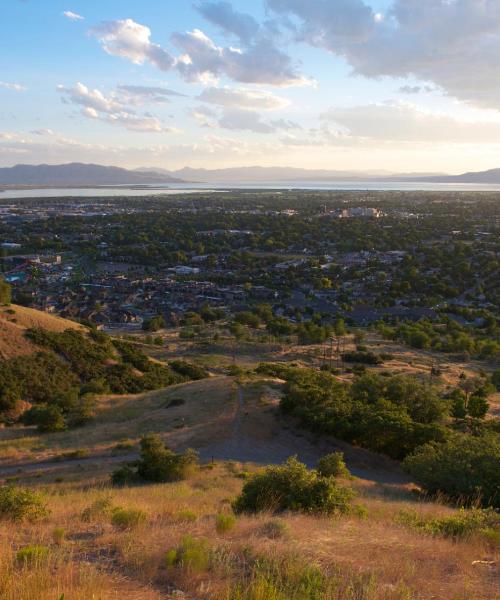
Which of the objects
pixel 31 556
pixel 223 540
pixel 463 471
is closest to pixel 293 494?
pixel 223 540

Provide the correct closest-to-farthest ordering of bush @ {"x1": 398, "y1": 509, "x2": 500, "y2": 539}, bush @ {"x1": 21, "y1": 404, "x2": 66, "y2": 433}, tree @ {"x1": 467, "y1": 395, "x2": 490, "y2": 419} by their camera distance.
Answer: bush @ {"x1": 398, "y1": 509, "x2": 500, "y2": 539} → bush @ {"x1": 21, "y1": 404, "x2": 66, "y2": 433} → tree @ {"x1": 467, "y1": 395, "x2": 490, "y2": 419}

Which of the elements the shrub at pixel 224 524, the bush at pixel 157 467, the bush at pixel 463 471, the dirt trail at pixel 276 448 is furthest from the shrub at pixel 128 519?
the dirt trail at pixel 276 448

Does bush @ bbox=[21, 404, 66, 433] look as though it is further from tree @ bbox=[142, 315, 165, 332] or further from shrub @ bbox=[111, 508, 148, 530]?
tree @ bbox=[142, 315, 165, 332]

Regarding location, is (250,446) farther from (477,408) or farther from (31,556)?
(31,556)

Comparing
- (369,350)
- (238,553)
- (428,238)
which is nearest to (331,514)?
(238,553)

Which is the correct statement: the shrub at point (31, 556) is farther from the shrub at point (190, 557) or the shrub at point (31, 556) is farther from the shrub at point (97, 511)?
the shrub at point (97, 511)

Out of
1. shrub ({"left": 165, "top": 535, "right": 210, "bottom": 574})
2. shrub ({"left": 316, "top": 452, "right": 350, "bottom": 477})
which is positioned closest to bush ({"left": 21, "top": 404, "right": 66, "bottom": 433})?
shrub ({"left": 316, "top": 452, "right": 350, "bottom": 477})
